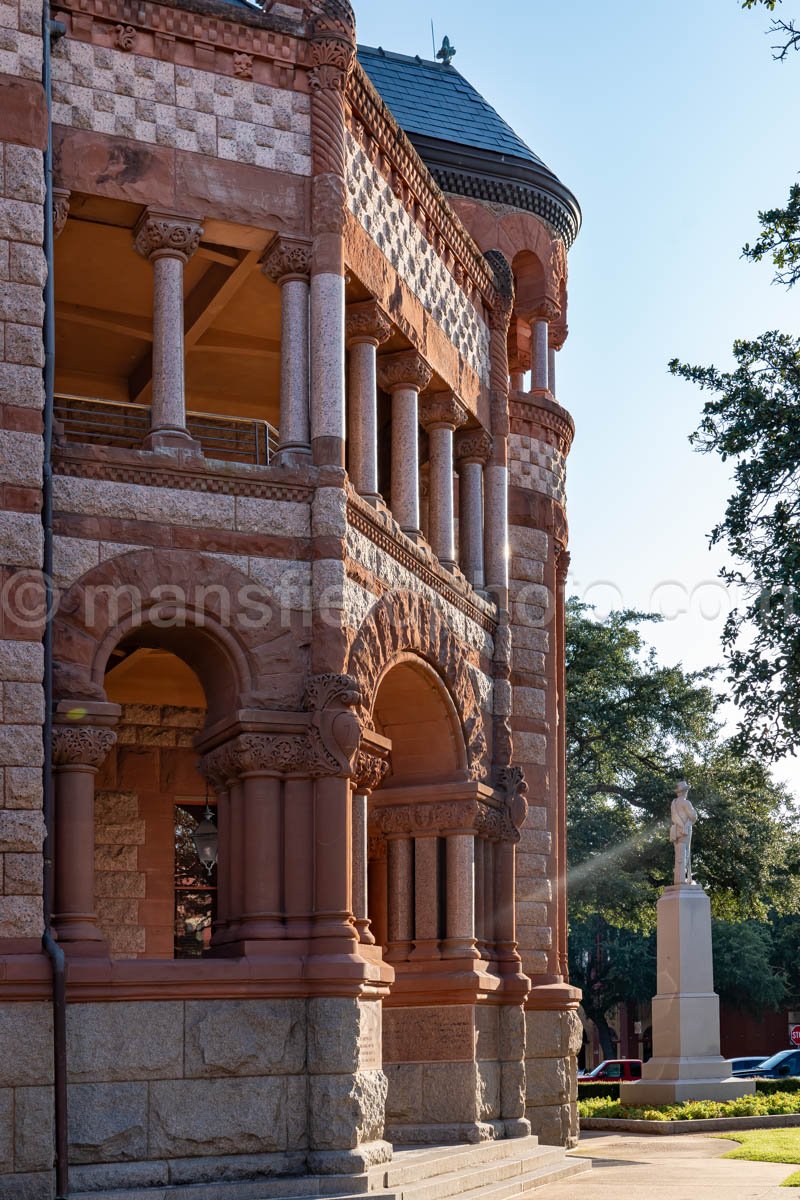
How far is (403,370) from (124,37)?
4895 millimetres

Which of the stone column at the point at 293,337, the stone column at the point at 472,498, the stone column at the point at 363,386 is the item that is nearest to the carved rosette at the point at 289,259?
the stone column at the point at 293,337

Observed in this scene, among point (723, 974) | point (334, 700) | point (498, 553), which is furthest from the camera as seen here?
point (723, 974)

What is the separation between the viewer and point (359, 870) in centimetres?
1540

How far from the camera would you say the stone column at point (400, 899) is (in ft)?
62.2

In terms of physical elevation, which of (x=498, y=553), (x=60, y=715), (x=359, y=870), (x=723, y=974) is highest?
(x=498, y=553)

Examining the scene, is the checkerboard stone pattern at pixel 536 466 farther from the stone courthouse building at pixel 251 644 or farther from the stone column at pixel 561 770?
the stone courthouse building at pixel 251 644

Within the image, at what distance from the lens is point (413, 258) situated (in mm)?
18891

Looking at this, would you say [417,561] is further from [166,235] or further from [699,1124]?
[699,1124]

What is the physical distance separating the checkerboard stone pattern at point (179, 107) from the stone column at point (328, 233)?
18 cm

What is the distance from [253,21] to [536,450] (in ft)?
30.9

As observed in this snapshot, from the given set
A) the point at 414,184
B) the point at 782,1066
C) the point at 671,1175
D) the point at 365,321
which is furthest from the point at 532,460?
the point at 782,1066

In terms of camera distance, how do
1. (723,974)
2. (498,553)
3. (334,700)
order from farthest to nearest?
A: (723,974)
(498,553)
(334,700)

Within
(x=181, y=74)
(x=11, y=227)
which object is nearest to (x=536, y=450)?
(x=181, y=74)

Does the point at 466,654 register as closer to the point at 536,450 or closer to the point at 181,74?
the point at 536,450
